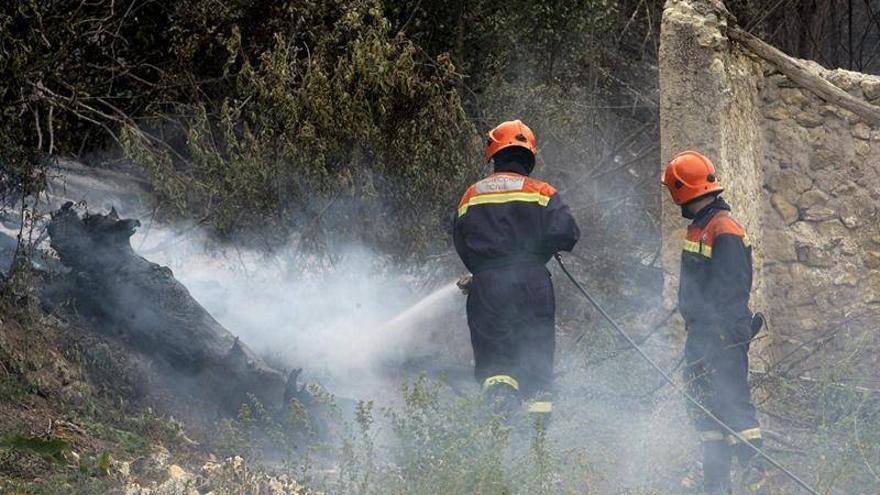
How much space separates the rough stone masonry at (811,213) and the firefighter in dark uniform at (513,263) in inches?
73.5

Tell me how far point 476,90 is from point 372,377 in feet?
12.1

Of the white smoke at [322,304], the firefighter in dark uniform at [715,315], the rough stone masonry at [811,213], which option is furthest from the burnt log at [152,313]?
the rough stone masonry at [811,213]

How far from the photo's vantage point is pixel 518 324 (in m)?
6.66

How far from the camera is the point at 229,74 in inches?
380

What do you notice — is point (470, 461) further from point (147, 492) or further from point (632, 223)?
point (632, 223)

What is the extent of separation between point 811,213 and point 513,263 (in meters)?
2.50

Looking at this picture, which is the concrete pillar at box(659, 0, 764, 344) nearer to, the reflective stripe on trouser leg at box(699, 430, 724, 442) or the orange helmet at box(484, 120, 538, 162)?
the orange helmet at box(484, 120, 538, 162)

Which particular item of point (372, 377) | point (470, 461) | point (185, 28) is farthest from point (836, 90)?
point (185, 28)

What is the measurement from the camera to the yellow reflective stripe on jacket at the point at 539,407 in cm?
646

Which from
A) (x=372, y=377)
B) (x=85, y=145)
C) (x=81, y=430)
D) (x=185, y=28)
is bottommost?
(x=81, y=430)

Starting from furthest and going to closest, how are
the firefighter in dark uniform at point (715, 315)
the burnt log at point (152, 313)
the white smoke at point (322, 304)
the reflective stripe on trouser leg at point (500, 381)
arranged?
the white smoke at point (322, 304)
the burnt log at point (152, 313)
the reflective stripe on trouser leg at point (500, 381)
the firefighter in dark uniform at point (715, 315)

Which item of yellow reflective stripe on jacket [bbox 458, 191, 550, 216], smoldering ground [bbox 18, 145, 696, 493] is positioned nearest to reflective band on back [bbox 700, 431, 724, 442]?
smoldering ground [bbox 18, 145, 696, 493]

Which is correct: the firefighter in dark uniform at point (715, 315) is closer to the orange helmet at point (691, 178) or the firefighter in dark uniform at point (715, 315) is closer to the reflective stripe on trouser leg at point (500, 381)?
the orange helmet at point (691, 178)

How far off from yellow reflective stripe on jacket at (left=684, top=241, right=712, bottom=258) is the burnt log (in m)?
2.20
